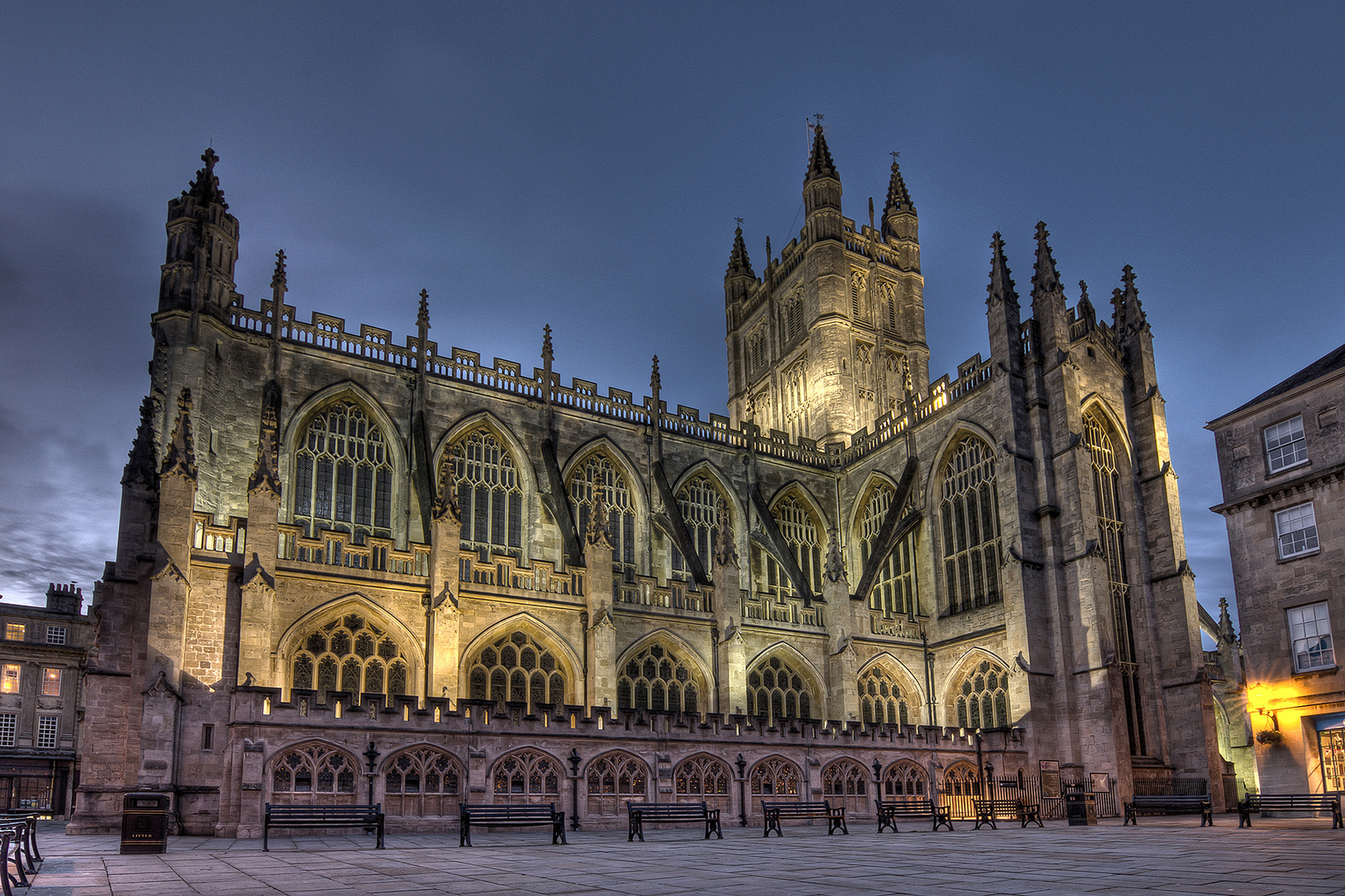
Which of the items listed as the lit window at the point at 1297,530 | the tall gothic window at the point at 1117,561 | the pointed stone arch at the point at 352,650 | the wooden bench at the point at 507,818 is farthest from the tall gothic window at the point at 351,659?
the lit window at the point at 1297,530

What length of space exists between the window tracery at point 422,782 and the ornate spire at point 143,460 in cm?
1041

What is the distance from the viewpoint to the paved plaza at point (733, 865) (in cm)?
944

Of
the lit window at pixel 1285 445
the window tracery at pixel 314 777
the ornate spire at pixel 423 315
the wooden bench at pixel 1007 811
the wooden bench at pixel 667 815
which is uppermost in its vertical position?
the ornate spire at pixel 423 315

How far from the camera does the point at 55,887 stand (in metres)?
9.98

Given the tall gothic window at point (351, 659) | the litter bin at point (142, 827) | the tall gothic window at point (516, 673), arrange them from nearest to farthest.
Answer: the litter bin at point (142, 827)
the tall gothic window at point (351, 659)
the tall gothic window at point (516, 673)

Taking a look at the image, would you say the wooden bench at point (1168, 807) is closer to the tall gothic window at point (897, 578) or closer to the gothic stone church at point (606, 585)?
the gothic stone church at point (606, 585)

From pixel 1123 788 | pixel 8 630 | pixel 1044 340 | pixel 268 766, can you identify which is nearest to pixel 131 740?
pixel 268 766

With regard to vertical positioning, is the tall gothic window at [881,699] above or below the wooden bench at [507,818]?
above

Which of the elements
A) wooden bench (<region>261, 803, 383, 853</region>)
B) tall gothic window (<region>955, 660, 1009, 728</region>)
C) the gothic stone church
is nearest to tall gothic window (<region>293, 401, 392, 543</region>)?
the gothic stone church

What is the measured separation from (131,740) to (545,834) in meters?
10.2

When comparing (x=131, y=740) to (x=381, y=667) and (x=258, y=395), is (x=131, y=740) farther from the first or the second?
(x=258, y=395)

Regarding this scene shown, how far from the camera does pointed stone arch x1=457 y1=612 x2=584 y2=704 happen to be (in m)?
27.5

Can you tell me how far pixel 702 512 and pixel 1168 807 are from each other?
18.3 meters

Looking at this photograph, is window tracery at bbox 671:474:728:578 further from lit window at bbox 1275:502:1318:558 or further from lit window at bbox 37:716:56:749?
lit window at bbox 37:716:56:749
